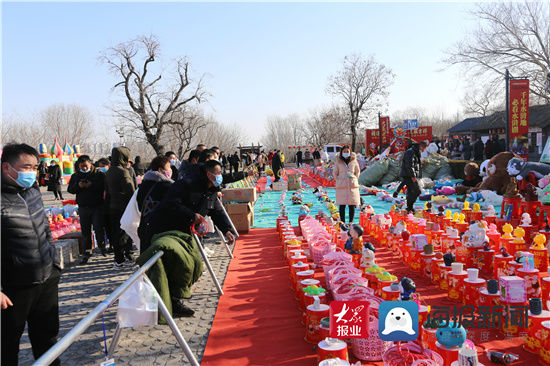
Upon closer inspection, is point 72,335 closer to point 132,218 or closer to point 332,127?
point 132,218

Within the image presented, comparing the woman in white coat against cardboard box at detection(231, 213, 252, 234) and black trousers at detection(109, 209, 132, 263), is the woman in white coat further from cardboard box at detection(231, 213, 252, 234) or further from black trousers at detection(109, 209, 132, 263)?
black trousers at detection(109, 209, 132, 263)

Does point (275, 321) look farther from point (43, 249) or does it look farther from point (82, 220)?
point (82, 220)

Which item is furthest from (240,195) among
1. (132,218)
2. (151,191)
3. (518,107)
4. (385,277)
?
(518,107)

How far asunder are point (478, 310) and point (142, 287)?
249 cm

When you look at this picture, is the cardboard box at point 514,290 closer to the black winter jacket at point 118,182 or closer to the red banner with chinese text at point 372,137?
the black winter jacket at point 118,182

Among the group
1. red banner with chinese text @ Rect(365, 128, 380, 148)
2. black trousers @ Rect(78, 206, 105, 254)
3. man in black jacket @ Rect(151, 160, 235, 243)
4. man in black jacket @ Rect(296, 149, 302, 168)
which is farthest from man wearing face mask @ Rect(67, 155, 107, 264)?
man in black jacket @ Rect(296, 149, 302, 168)

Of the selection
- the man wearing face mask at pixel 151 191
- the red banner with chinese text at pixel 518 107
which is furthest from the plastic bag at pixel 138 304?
the red banner with chinese text at pixel 518 107

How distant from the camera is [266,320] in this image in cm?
357

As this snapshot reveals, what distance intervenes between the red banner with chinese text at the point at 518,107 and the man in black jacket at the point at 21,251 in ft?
44.5

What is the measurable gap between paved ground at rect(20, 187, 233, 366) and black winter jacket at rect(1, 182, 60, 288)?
41.0 inches

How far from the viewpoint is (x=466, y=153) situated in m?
21.6

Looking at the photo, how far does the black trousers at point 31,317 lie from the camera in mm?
2244

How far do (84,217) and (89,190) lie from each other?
0.48 m

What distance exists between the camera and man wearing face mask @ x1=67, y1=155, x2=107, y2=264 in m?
5.59
